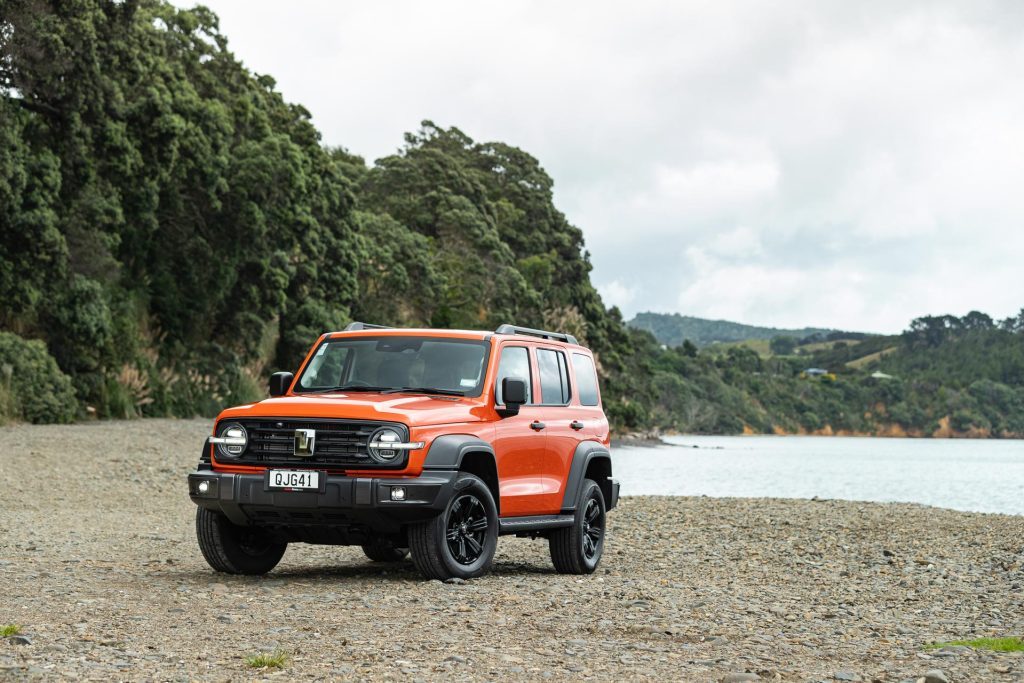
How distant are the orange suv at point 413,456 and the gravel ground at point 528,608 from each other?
40cm

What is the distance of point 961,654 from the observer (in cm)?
762

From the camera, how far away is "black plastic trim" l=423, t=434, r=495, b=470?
986 centimetres

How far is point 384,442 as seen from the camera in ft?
32.0

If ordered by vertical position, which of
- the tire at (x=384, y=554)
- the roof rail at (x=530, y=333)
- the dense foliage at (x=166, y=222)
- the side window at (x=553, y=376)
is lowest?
the tire at (x=384, y=554)

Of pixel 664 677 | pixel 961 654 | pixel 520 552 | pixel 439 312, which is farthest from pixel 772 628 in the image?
pixel 439 312

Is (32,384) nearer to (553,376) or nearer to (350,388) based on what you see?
(553,376)

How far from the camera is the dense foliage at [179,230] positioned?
30.3m

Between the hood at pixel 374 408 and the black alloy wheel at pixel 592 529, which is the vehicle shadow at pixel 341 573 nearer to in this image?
the black alloy wheel at pixel 592 529

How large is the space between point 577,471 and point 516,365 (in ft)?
3.90

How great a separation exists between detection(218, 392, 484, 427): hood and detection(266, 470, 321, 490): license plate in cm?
44

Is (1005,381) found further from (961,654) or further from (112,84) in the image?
(961,654)

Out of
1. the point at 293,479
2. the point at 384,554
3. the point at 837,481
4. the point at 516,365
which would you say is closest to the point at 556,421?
the point at 516,365

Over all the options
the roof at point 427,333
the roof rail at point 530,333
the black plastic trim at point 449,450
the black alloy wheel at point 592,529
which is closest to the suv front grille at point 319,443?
the black plastic trim at point 449,450

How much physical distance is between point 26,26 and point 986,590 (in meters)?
23.3
